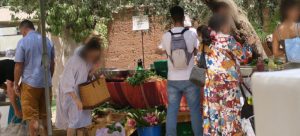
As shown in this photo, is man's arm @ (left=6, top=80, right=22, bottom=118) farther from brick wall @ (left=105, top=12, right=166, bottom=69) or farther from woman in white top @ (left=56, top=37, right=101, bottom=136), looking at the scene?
brick wall @ (left=105, top=12, right=166, bottom=69)

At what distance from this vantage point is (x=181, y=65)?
6789mm

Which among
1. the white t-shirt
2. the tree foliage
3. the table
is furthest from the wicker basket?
the table

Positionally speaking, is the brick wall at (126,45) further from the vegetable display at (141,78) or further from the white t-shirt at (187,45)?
the white t-shirt at (187,45)

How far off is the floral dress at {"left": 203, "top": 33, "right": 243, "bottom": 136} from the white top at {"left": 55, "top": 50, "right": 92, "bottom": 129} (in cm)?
142

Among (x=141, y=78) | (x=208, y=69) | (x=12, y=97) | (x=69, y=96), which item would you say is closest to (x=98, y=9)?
(x=141, y=78)

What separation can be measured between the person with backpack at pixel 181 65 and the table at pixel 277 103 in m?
3.77

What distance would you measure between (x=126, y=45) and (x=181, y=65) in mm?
12976

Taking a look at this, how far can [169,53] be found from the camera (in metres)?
6.87

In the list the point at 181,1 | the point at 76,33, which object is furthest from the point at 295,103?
the point at 76,33

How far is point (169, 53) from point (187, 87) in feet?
1.54

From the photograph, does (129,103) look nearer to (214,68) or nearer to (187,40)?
(187,40)

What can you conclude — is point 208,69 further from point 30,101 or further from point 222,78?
point 30,101

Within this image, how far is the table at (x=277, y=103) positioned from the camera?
8.85ft

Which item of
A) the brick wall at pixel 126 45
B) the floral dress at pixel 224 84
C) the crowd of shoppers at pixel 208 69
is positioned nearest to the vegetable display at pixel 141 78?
the crowd of shoppers at pixel 208 69
